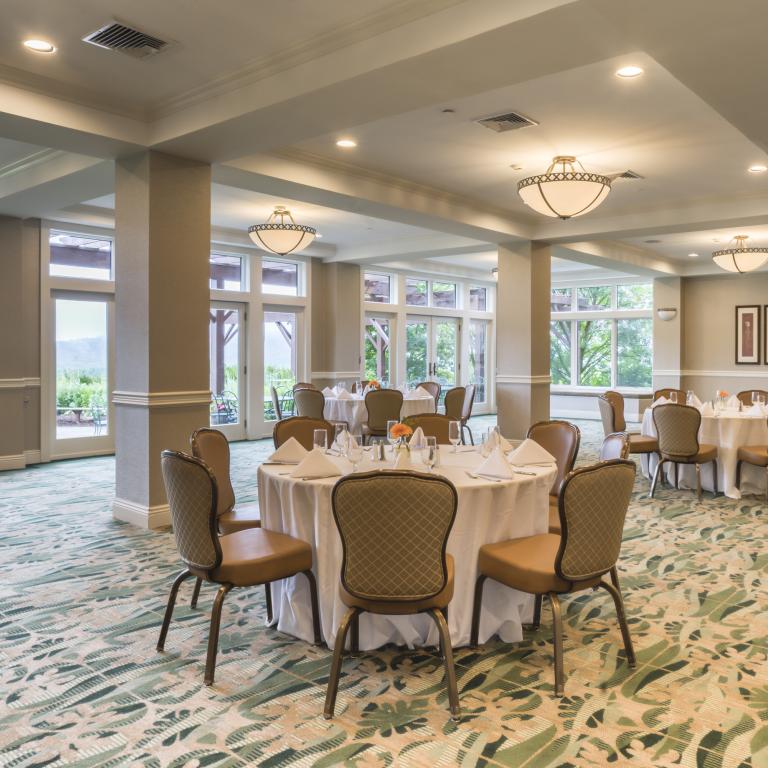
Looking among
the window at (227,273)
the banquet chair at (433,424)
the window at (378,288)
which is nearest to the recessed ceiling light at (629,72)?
the banquet chair at (433,424)

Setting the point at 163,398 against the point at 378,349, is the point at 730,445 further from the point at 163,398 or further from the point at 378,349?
the point at 378,349

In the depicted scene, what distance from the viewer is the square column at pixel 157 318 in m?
5.57

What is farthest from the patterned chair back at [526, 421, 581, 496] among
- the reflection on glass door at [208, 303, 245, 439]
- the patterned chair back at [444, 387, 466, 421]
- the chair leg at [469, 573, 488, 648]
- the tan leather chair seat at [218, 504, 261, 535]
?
the reflection on glass door at [208, 303, 245, 439]

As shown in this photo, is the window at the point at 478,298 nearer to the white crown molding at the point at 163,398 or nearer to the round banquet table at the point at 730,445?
the round banquet table at the point at 730,445

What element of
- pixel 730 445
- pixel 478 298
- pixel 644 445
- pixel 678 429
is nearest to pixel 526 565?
pixel 678 429

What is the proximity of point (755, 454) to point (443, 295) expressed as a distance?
9.28 m

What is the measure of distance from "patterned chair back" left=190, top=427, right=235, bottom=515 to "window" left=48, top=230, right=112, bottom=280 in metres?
6.01

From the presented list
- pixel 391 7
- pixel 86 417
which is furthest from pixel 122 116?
pixel 86 417

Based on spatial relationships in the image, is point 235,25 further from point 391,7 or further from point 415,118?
point 415,118

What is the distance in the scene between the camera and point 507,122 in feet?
18.4

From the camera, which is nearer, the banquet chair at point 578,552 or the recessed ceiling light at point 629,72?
the banquet chair at point 578,552

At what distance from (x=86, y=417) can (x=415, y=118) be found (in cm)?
630

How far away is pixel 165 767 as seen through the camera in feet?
8.04

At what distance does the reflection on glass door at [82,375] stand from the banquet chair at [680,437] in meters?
6.97
